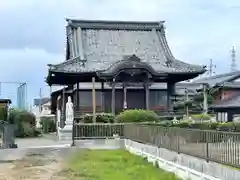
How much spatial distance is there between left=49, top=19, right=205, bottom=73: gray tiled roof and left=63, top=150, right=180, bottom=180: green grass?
1636 centimetres

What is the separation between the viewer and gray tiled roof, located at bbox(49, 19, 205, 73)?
35.0 m

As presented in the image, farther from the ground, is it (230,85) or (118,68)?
(118,68)

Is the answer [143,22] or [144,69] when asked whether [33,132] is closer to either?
[144,69]

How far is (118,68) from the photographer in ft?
106

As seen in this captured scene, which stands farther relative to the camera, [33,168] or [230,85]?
[230,85]

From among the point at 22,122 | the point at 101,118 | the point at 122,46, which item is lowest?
the point at 22,122

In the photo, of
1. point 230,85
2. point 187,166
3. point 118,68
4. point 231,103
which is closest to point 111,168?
point 187,166

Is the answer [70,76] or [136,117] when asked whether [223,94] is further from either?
[136,117]

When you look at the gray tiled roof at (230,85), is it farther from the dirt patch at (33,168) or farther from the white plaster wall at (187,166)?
the dirt patch at (33,168)

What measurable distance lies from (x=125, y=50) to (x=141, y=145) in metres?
20.1

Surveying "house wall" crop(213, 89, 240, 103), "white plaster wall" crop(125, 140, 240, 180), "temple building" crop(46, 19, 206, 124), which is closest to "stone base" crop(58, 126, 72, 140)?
"temple building" crop(46, 19, 206, 124)

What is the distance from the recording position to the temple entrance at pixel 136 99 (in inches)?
1373

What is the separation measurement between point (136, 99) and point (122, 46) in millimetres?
5483

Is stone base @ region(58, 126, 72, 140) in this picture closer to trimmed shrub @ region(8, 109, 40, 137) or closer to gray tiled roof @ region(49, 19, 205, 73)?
trimmed shrub @ region(8, 109, 40, 137)
